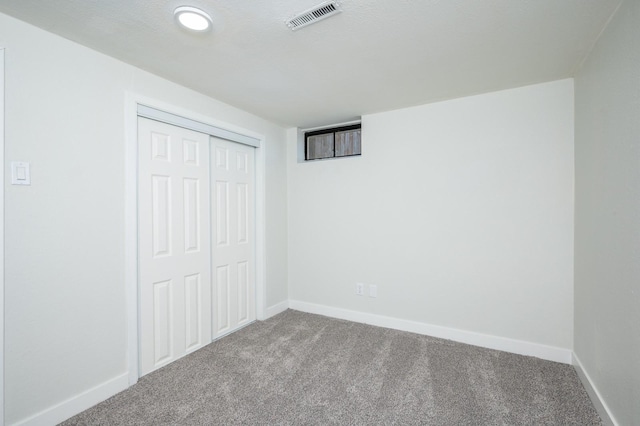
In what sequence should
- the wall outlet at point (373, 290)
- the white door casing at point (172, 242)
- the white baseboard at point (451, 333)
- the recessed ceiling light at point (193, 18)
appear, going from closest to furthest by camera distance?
the recessed ceiling light at point (193, 18) < the white door casing at point (172, 242) < the white baseboard at point (451, 333) < the wall outlet at point (373, 290)

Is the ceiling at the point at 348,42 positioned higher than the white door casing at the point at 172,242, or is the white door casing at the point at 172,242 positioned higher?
the ceiling at the point at 348,42

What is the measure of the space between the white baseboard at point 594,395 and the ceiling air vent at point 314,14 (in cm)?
268

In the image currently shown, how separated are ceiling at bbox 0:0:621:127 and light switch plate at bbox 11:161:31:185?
81 centimetres

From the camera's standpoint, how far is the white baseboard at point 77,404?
61.7 inches

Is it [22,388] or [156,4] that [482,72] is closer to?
[156,4]

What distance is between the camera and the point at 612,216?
156cm

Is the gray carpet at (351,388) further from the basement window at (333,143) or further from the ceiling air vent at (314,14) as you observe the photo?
the ceiling air vent at (314,14)

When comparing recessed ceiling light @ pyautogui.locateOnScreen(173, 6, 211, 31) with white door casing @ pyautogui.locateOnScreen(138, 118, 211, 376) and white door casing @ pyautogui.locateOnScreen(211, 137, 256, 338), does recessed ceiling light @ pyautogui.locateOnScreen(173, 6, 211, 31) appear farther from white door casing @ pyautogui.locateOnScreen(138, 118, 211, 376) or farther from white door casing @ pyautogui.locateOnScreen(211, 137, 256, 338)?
white door casing @ pyautogui.locateOnScreen(211, 137, 256, 338)

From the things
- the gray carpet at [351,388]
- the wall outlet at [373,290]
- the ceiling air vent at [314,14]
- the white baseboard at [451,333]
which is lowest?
the gray carpet at [351,388]

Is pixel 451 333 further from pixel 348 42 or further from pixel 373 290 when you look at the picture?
pixel 348 42

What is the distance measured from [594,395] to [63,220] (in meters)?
3.55

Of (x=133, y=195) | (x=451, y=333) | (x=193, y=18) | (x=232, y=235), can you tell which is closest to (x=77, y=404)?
(x=133, y=195)

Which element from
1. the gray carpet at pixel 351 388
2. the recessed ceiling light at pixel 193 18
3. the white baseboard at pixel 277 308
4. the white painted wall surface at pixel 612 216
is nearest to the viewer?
the white painted wall surface at pixel 612 216

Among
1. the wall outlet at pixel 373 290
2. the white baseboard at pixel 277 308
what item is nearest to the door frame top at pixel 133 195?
the white baseboard at pixel 277 308
